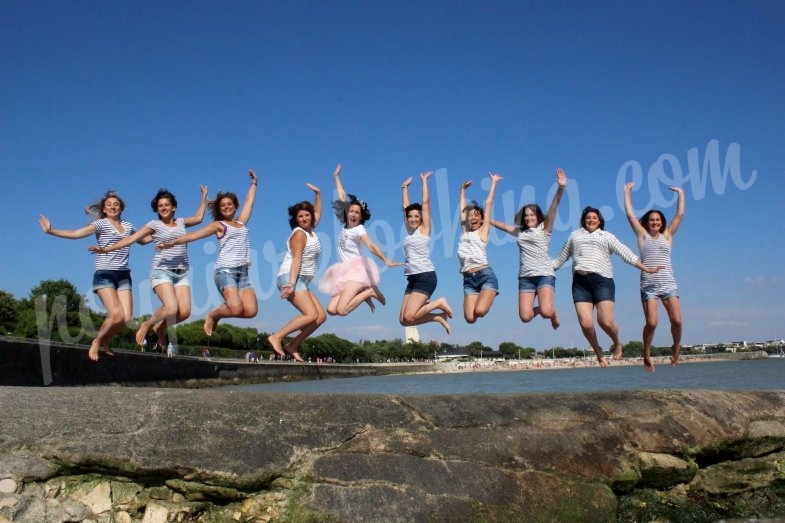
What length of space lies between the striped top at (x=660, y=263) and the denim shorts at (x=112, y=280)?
8260 millimetres

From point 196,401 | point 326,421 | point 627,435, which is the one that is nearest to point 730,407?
point 627,435

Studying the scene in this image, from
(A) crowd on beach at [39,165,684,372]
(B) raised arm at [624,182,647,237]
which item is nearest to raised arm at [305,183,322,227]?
(A) crowd on beach at [39,165,684,372]

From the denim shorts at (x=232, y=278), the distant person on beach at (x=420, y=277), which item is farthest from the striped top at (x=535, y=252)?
the denim shorts at (x=232, y=278)

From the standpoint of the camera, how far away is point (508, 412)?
7.80m

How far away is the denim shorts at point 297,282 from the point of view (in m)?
9.52

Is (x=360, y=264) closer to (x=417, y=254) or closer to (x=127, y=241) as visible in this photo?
(x=417, y=254)

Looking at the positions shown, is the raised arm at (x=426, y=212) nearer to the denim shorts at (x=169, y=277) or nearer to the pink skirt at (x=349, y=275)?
the pink skirt at (x=349, y=275)

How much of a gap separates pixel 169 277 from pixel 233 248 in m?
1.11

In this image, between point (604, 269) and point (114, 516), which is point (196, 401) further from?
point (604, 269)

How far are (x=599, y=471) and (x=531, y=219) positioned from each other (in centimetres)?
433

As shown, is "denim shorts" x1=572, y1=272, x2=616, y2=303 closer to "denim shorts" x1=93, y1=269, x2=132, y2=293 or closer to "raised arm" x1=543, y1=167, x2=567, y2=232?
"raised arm" x1=543, y1=167, x2=567, y2=232

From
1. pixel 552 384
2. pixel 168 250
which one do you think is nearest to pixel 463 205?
pixel 168 250

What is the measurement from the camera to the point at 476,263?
32.9 ft

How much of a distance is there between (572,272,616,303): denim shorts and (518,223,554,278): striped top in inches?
19.8
